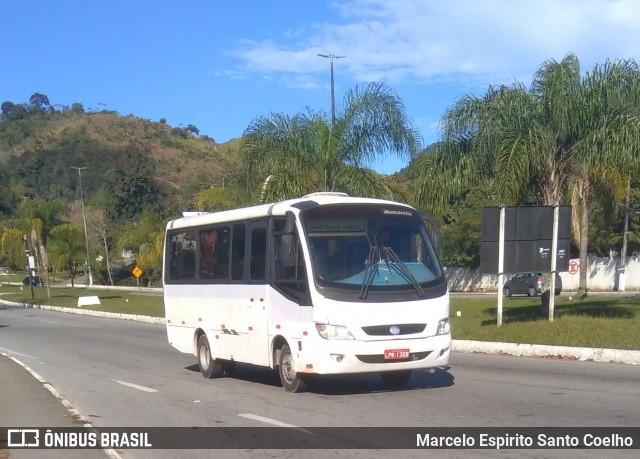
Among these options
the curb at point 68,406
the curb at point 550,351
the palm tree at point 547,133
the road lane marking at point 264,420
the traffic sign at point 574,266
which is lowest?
the curb at point 68,406

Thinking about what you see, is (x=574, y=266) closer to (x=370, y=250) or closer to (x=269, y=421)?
(x=370, y=250)

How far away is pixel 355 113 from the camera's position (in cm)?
2456

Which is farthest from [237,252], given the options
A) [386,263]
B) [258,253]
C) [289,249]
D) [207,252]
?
[386,263]

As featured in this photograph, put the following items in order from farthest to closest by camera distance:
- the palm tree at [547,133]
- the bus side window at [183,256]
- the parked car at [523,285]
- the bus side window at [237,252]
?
the parked car at [523,285] → the palm tree at [547,133] → the bus side window at [183,256] → the bus side window at [237,252]

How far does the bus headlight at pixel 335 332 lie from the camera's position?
11023mm

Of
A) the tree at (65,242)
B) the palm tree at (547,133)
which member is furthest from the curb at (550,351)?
the tree at (65,242)

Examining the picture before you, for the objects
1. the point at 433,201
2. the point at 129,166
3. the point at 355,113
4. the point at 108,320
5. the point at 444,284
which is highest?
the point at 129,166

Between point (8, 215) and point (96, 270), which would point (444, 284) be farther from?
point (8, 215)

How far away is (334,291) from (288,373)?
1.79 meters

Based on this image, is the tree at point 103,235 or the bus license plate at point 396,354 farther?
the tree at point 103,235

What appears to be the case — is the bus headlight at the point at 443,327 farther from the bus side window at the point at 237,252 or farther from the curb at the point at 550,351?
the curb at the point at 550,351

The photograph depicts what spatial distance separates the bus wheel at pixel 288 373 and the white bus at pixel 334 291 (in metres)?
0.02

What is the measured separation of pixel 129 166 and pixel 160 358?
423 feet

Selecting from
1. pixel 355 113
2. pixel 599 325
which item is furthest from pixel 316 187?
pixel 599 325
